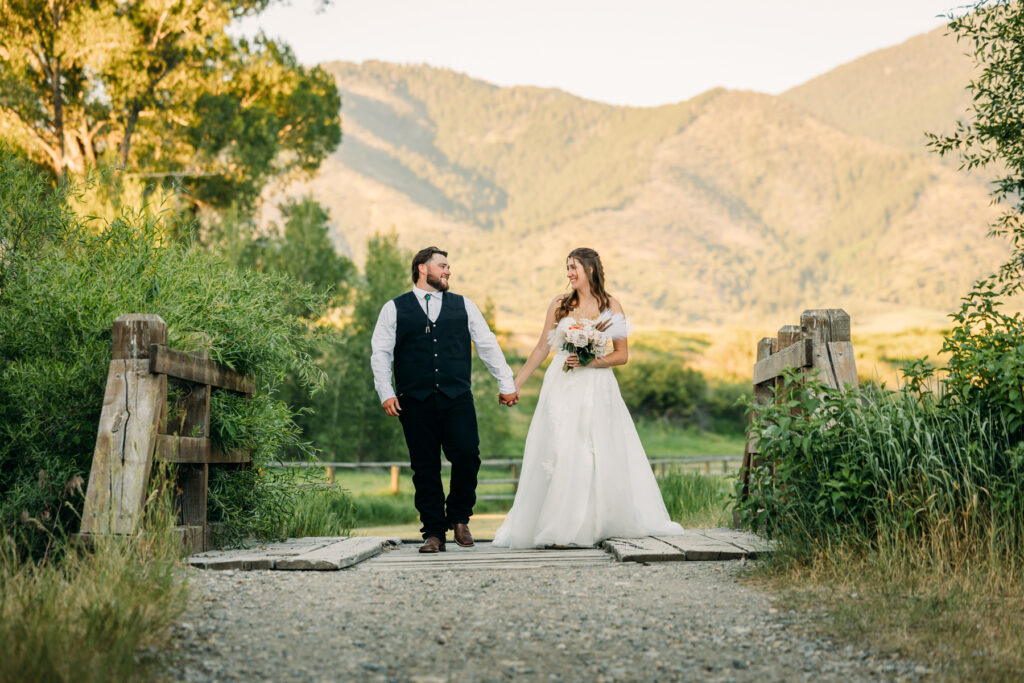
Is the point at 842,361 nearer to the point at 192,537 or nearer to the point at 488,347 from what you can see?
the point at 488,347

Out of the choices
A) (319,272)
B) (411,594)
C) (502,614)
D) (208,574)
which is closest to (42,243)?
(208,574)

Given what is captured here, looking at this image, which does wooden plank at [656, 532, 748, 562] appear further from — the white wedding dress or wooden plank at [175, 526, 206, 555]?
wooden plank at [175, 526, 206, 555]

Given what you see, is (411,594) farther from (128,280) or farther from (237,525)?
(128,280)

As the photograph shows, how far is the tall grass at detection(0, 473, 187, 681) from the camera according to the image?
350 centimetres

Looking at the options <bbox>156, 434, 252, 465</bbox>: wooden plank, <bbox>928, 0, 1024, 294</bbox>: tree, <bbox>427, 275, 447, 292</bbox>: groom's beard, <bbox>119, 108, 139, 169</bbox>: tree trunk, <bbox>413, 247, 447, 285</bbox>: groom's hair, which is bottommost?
<bbox>156, 434, 252, 465</bbox>: wooden plank

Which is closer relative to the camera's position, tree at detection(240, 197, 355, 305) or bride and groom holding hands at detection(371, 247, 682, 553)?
bride and groom holding hands at detection(371, 247, 682, 553)

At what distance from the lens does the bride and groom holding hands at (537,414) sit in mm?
7496

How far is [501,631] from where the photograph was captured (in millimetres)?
4594

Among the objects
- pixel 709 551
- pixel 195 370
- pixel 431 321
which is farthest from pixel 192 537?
pixel 709 551

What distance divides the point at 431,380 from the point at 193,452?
1.81 m

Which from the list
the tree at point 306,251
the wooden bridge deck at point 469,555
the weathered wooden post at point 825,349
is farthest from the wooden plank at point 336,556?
the tree at point 306,251

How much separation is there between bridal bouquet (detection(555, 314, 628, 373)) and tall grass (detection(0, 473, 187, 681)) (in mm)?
3821

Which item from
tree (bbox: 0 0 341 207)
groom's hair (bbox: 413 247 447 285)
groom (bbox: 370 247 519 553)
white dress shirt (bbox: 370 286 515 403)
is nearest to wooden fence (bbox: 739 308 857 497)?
white dress shirt (bbox: 370 286 515 403)

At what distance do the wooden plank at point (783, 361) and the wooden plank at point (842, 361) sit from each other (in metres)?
0.15
